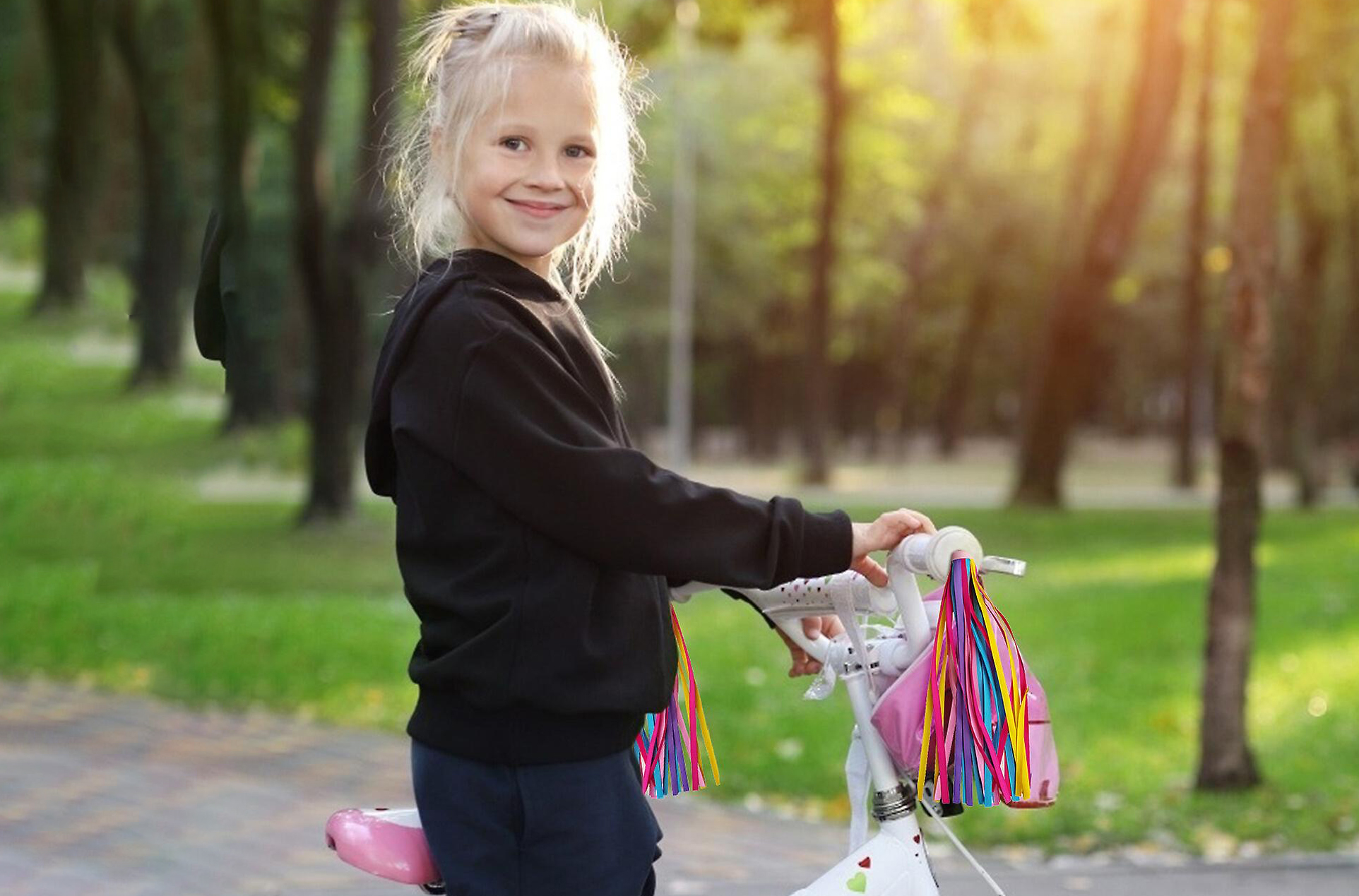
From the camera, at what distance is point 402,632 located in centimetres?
1198

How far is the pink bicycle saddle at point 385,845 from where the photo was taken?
8.37 feet

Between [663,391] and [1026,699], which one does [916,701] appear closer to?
[1026,699]

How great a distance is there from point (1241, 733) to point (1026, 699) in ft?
→ 16.8

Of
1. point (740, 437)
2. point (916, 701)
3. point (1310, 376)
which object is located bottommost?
point (740, 437)

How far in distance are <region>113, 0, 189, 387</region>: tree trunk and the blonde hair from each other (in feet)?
48.9

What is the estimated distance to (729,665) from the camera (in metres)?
10.8

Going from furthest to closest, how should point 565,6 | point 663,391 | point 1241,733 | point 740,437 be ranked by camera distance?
point 740,437 < point 663,391 < point 1241,733 < point 565,6

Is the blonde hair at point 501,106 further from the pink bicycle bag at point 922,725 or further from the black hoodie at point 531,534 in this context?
the pink bicycle bag at point 922,725

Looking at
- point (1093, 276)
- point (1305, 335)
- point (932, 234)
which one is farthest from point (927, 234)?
point (1093, 276)

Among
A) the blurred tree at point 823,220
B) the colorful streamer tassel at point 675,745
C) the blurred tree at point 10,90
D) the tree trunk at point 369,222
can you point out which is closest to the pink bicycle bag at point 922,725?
the colorful streamer tassel at point 675,745

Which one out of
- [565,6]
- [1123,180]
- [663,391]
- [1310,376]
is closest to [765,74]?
[663,391]

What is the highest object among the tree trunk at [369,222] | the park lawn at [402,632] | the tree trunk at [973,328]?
the tree trunk at [369,222]

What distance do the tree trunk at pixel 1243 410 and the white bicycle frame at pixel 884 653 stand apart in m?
4.67

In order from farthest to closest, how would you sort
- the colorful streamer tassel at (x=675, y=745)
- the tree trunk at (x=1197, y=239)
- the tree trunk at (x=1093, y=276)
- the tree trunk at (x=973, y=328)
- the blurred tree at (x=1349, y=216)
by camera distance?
the tree trunk at (x=973, y=328) < the blurred tree at (x=1349, y=216) < the tree trunk at (x=1197, y=239) < the tree trunk at (x=1093, y=276) < the colorful streamer tassel at (x=675, y=745)
